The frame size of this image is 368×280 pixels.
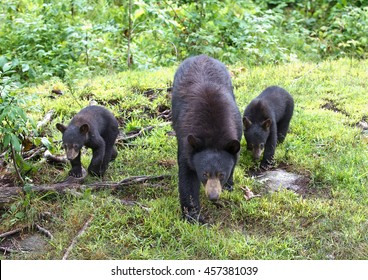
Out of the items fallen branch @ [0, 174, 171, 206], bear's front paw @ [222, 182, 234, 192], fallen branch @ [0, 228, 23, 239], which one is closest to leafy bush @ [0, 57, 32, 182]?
fallen branch @ [0, 174, 171, 206]

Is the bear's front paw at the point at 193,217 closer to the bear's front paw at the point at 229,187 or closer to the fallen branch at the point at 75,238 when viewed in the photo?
the bear's front paw at the point at 229,187

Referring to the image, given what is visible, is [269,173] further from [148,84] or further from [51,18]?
[51,18]

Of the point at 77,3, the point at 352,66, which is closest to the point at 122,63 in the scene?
the point at 77,3

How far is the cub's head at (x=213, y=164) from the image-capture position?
4883 millimetres

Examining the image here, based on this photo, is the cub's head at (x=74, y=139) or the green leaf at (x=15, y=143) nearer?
the green leaf at (x=15, y=143)

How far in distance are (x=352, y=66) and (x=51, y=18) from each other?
20.6 feet

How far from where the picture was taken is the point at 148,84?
8859 millimetres

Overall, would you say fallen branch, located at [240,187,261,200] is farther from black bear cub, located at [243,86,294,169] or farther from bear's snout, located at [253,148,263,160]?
bear's snout, located at [253,148,263,160]

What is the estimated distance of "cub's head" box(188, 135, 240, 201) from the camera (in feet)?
16.0

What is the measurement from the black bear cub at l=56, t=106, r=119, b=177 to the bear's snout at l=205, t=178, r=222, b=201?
5.68ft

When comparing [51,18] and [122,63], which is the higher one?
[51,18]

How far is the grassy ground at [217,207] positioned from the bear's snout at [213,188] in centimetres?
43

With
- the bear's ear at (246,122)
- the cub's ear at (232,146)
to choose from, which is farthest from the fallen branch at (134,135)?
the cub's ear at (232,146)
